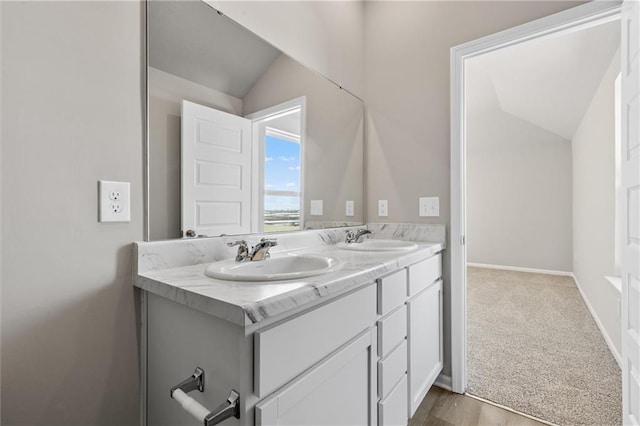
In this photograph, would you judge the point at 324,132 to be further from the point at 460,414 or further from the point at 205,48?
the point at 460,414

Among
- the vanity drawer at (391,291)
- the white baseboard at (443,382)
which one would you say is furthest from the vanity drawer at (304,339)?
the white baseboard at (443,382)

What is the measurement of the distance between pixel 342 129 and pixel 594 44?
2.24m

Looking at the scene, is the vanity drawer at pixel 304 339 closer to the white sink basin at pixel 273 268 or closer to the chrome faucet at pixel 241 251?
the white sink basin at pixel 273 268

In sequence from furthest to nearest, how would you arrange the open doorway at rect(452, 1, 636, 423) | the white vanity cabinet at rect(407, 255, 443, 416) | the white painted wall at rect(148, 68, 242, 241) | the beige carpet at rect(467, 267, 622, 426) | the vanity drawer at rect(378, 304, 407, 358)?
1. the open doorway at rect(452, 1, 636, 423)
2. the beige carpet at rect(467, 267, 622, 426)
3. the white vanity cabinet at rect(407, 255, 443, 416)
4. the vanity drawer at rect(378, 304, 407, 358)
5. the white painted wall at rect(148, 68, 242, 241)

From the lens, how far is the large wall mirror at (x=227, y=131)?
105 centimetres

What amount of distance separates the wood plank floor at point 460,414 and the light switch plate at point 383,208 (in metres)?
1.09

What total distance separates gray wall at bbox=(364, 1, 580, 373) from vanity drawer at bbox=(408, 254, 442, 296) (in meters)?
0.11

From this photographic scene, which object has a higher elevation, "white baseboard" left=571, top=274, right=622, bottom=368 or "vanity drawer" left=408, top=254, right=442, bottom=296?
"vanity drawer" left=408, top=254, right=442, bottom=296

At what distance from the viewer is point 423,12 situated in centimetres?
188

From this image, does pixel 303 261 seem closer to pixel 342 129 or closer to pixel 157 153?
pixel 157 153

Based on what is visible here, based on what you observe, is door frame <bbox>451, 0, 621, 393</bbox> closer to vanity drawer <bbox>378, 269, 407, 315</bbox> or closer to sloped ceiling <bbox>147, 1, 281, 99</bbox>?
vanity drawer <bbox>378, 269, 407, 315</bbox>

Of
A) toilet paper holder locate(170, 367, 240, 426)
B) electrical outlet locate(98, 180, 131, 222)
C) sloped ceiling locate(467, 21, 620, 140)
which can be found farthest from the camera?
sloped ceiling locate(467, 21, 620, 140)

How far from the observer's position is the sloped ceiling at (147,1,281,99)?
1.04 m

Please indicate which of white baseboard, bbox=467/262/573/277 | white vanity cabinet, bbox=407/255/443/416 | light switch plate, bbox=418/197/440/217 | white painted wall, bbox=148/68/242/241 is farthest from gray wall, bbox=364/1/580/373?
white baseboard, bbox=467/262/573/277
